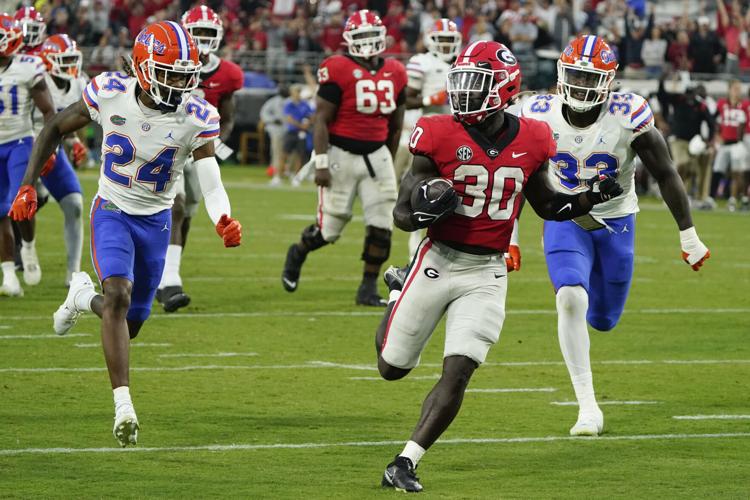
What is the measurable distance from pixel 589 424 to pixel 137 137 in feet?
7.63

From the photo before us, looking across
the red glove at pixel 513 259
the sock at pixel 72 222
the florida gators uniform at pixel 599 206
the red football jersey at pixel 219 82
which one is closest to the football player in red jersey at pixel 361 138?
the red football jersey at pixel 219 82

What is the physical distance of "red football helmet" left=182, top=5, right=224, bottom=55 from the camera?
9.87m

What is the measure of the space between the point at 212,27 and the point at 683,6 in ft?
55.4

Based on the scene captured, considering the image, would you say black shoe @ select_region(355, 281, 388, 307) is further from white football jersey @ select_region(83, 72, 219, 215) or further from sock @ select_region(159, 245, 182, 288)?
white football jersey @ select_region(83, 72, 219, 215)

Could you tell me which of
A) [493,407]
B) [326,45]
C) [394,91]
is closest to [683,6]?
[326,45]

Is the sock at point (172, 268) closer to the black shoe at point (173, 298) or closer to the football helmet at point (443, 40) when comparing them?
the black shoe at point (173, 298)

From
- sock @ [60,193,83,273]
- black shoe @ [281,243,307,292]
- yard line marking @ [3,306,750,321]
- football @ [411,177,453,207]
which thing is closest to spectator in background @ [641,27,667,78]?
yard line marking @ [3,306,750,321]

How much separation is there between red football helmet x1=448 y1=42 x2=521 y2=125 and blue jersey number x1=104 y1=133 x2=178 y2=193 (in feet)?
5.11

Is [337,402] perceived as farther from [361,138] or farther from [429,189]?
[361,138]

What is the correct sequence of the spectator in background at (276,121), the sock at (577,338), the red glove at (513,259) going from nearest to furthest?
the red glove at (513,259) → the sock at (577,338) → the spectator in background at (276,121)

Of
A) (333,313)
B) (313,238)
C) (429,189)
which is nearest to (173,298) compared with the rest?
(333,313)

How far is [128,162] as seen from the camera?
248 inches

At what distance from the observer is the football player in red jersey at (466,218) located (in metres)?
5.26

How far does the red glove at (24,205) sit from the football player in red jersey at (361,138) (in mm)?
3820
